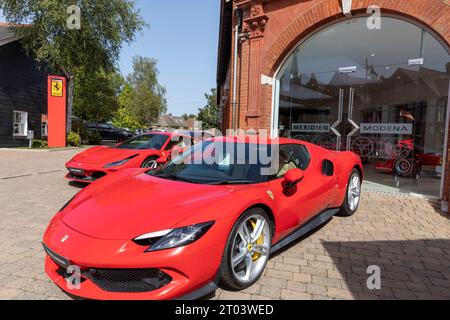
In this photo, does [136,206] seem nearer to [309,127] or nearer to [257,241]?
[257,241]

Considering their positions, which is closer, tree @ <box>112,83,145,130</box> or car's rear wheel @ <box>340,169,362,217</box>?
car's rear wheel @ <box>340,169,362,217</box>

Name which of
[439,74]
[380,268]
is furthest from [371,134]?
[380,268]

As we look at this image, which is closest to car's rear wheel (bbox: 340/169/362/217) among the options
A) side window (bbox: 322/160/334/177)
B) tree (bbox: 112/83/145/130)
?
side window (bbox: 322/160/334/177)

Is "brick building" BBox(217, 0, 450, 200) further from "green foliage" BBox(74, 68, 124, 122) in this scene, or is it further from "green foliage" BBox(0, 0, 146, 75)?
"green foliage" BBox(74, 68, 124, 122)

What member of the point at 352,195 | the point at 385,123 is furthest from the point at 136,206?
the point at 385,123

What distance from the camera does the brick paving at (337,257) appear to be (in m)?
2.81

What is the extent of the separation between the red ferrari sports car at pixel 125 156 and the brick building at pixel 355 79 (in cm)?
235

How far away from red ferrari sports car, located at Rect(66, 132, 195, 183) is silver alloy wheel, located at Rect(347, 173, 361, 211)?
3174 mm

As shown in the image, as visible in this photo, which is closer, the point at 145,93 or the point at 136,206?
the point at 136,206

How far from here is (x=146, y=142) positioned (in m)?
7.55

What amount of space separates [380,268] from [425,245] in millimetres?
1109

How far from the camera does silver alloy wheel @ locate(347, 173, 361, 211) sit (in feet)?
16.7

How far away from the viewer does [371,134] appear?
8406mm

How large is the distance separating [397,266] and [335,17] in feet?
18.9
